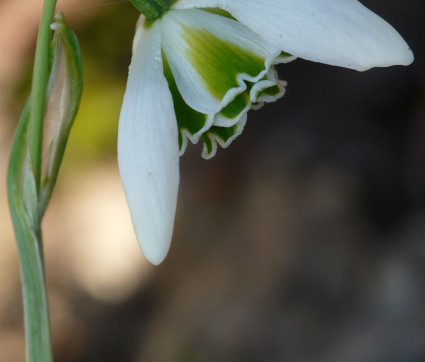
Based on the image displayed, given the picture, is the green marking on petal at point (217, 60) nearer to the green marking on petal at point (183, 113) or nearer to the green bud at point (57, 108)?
the green marking on petal at point (183, 113)

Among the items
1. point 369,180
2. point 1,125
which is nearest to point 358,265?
point 369,180

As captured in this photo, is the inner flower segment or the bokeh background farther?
the bokeh background

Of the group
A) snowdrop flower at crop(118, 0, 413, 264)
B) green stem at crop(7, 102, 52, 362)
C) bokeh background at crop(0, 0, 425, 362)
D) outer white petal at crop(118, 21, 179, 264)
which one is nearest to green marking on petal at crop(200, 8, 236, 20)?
snowdrop flower at crop(118, 0, 413, 264)

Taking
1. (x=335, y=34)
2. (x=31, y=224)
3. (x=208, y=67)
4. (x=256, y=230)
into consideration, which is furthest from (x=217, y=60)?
(x=256, y=230)

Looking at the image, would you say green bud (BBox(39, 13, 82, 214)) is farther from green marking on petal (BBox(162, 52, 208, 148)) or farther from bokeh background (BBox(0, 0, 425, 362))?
bokeh background (BBox(0, 0, 425, 362))

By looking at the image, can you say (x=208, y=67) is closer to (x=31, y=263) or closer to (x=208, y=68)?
(x=208, y=68)

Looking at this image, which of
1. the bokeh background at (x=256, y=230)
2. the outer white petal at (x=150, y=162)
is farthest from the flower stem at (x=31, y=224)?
the bokeh background at (x=256, y=230)
